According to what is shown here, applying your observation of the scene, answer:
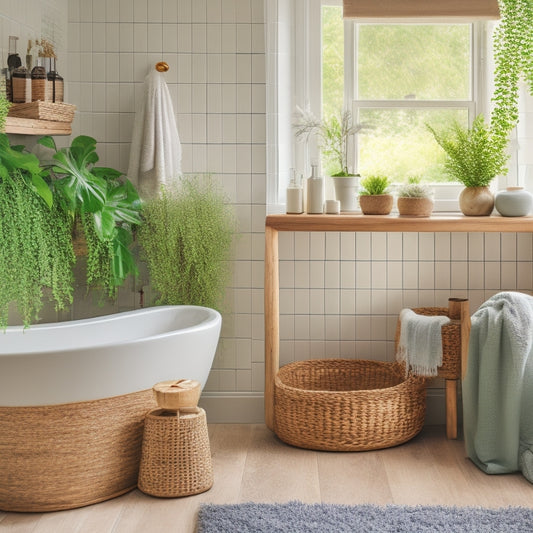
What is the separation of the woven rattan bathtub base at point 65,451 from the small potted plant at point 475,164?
172 centimetres

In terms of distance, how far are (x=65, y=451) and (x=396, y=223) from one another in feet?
5.45

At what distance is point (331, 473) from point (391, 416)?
0.43 metres

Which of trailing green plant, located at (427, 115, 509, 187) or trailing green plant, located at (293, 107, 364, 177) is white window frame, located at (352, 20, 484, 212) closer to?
trailing green plant, located at (293, 107, 364, 177)

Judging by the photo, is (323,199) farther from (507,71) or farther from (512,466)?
(512,466)

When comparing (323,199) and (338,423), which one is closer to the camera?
(338,423)

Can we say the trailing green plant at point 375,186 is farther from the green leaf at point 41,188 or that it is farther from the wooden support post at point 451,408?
the green leaf at point 41,188

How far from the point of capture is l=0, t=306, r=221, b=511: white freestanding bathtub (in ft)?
8.54

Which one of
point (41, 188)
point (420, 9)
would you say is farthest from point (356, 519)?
point (420, 9)

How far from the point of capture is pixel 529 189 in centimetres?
379

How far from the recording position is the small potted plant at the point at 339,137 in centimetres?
371

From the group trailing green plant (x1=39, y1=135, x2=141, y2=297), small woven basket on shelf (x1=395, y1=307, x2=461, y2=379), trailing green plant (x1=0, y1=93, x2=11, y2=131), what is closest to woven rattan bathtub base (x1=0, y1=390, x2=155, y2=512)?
trailing green plant (x1=39, y1=135, x2=141, y2=297)

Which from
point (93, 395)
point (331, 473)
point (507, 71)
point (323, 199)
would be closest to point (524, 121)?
point (507, 71)

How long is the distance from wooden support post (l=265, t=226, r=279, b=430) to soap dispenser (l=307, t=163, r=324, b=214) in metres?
0.22

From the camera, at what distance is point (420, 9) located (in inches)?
149
